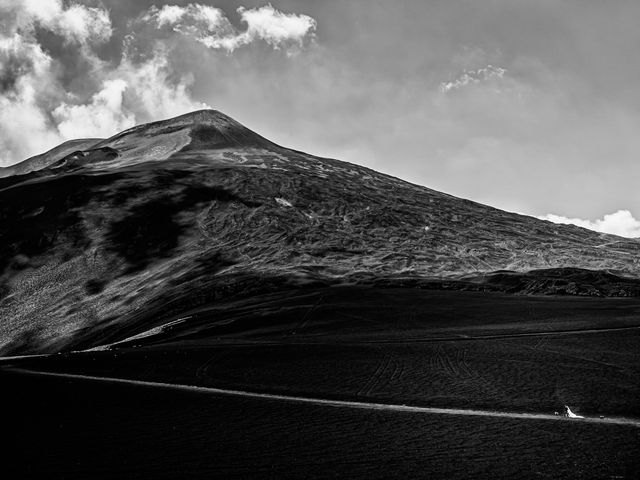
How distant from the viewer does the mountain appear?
37906mm

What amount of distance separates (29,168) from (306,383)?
141 metres

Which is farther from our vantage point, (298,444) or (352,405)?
(352,405)

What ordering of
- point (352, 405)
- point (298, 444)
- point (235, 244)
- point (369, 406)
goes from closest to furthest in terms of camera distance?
point (298, 444) < point (369, 406) < point (352, 405) < point (235, 244)

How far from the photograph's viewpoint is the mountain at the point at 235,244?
1492 inches

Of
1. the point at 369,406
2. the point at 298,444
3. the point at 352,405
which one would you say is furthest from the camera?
the point at 352,405

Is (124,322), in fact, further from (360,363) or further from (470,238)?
(470,238)

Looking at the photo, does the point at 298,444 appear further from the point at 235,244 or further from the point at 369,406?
the point at 235,244

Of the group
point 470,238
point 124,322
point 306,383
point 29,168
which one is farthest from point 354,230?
point 29,168

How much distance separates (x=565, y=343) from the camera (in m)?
15.2

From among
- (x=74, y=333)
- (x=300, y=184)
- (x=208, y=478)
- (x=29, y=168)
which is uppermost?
(x=29, y=168)

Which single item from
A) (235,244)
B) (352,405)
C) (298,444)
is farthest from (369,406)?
(235,244)

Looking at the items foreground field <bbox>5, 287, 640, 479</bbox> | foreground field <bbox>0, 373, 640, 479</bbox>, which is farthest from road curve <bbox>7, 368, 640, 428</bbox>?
foreground field <bbox>0, 373, 640, 479</bbox>

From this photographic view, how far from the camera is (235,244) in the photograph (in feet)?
168

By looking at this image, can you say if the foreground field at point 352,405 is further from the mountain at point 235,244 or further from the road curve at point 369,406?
the mountain at point 235,244
